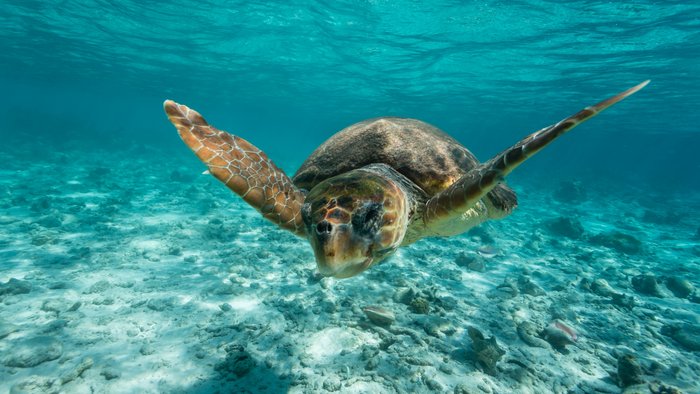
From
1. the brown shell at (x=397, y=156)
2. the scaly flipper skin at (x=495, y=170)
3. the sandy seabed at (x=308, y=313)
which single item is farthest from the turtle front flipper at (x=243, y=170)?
the sandy seabed at (x=308, y=313)

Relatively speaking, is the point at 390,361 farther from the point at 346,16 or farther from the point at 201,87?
the point at 201,87

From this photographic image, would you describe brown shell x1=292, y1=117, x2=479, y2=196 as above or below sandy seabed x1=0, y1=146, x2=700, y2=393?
above

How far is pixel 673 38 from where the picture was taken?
16797 millimetres

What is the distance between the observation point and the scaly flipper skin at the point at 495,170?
2429 mm

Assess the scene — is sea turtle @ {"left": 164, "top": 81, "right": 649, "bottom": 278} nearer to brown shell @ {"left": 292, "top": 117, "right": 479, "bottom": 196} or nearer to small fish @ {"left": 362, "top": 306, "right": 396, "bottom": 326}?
brown shell @ {"left": 292, "top": 117, "right": 479, "bottom": 196}

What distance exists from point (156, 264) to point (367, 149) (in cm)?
710

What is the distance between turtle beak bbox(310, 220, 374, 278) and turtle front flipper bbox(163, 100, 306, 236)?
1.24m

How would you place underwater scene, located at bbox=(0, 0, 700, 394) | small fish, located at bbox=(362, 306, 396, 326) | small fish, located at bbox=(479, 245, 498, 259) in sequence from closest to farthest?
underwater scene, located at bbox=(0, 0, 700, 394)
small fish, located at bbox=(362, 306, 396, 326)
small fish, located at bbox=(479, 245, 498, 259)

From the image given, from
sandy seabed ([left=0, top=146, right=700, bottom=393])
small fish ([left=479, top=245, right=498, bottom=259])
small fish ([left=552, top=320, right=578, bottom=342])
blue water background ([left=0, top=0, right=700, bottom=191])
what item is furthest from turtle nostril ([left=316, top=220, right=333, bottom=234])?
blue water background ([left=0, top=0, right=700, bottom=191])

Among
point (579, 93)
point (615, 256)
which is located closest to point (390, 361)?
point (615, 256)

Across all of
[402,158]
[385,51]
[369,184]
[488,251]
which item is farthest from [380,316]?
[385,51]

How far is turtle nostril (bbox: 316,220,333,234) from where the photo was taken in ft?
7.76

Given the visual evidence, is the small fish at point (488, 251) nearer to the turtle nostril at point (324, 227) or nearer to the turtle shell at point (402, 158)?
the turtle shell at point (402, 158)

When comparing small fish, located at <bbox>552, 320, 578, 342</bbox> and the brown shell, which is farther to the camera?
small fish, located at <bbox>552, 320, 578, 342</bbox>
